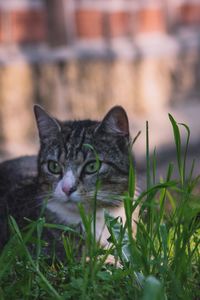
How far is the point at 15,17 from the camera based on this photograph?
23.1 ft

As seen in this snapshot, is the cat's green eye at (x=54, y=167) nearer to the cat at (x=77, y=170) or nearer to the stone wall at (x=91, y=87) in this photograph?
the cat at (x=77, y=170)

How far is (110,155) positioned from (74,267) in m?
1.00

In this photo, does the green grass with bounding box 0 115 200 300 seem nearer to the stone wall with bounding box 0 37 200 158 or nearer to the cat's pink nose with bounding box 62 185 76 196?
the cat's pink nose with bounding box 62 185 76 196

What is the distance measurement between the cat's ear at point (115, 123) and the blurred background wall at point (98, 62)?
3.03m

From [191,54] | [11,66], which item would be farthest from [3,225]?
[191,54]

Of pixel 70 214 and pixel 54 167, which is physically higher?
pixel 54 167

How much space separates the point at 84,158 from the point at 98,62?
14.0 feet

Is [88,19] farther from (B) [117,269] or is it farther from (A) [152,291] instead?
(A) [152,291]

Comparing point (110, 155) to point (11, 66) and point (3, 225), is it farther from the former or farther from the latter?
point (11, 66)

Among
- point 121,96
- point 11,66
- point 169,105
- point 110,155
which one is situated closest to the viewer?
point 110,155

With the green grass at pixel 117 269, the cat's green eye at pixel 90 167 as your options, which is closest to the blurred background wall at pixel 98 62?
the cat's green eye at pixel 90 167

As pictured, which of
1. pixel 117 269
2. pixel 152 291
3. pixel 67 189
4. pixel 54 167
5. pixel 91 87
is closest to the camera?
pixel 152 291

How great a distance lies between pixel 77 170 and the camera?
346cm

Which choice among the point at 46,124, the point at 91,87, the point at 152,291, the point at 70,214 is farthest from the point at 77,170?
the point at 91,87
